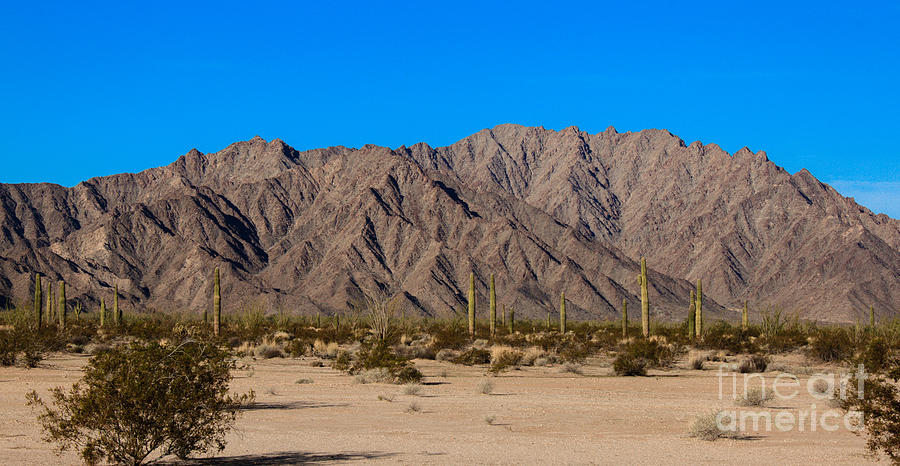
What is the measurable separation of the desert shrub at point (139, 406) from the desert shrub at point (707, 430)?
638 cm

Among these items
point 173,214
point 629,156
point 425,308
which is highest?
point 629,156

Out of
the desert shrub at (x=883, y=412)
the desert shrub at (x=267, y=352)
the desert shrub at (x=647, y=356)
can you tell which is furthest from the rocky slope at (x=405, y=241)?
the desert shrub at (x=883, y=412)

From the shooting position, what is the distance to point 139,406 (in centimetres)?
977

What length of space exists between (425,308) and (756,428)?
91.8m

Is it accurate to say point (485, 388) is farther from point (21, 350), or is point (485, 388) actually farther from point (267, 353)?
point (21, 350)

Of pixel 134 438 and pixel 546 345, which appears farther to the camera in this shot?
pixel 546 345

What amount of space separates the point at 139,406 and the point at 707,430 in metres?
Answer: 7.42

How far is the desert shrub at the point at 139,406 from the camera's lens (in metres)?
9.70

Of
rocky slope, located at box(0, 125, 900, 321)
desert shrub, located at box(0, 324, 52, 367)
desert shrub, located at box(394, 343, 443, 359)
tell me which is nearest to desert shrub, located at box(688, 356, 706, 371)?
desert shrub, located at box(394, 343, 443, 359)

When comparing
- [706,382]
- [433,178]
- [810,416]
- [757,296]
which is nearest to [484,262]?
[433,178]

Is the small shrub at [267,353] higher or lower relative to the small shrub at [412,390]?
lower

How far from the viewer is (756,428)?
13586 mm

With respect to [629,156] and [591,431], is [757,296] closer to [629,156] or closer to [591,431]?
[629,156]

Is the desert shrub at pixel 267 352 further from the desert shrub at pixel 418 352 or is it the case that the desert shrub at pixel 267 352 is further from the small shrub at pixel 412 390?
the small shrub at pixel 412 390
